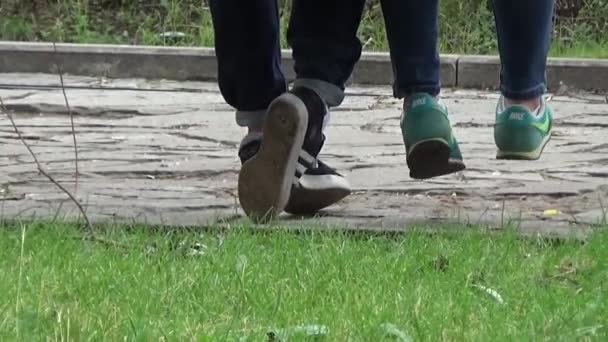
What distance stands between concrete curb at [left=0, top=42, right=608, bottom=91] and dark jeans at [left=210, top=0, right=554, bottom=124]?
3.90 m

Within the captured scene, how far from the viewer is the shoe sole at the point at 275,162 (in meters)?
2.85

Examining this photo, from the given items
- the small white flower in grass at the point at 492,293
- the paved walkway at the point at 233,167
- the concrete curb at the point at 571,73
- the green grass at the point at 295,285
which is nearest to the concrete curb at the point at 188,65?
the concrete curb at the point at 571,73

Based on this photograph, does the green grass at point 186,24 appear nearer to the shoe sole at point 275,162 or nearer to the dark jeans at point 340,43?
the dark jeans at point 340,43

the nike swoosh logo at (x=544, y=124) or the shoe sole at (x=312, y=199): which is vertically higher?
the nike swoosh logo at (x=544, y=124)

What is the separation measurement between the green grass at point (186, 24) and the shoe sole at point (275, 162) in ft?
15.7

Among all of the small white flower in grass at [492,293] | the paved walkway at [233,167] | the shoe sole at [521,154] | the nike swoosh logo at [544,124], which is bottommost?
the paved walkway at [233,167]

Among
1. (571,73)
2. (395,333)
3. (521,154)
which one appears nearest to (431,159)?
(521,154)

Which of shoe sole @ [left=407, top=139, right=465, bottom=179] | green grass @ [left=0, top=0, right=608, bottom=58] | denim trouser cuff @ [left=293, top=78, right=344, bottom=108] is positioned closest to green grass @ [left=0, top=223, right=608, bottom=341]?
shoe sole @ [left=407, top=139, right=465, bottom=179]

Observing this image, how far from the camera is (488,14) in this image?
8.30 meters

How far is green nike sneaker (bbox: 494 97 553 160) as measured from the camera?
9.75 ft

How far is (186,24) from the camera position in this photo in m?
8.78

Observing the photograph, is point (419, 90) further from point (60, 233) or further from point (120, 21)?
point (120, 21)

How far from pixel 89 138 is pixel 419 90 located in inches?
82.9

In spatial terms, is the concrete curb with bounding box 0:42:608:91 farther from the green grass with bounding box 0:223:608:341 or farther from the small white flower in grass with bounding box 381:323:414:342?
the small white flower in grass with bounding box 381:323:414:342
